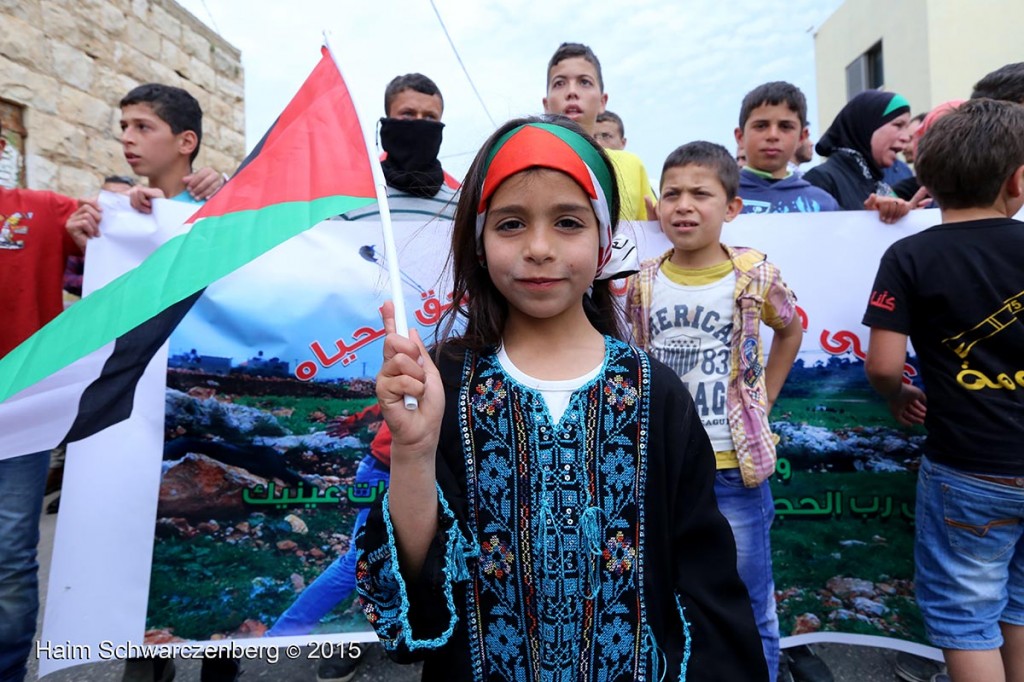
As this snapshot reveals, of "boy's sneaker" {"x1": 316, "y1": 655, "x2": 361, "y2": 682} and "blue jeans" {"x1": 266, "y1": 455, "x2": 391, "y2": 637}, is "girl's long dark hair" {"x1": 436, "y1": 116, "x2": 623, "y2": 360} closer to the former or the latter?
"blue jeans" {"x1": 266, "y1": 455, "x2": 391, "y2": 637}

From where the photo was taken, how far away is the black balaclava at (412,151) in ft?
9.59

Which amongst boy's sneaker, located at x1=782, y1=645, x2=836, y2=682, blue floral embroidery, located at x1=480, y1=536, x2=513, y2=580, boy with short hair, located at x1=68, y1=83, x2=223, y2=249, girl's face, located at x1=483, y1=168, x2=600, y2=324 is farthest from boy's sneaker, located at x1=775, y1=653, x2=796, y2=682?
boy with short hair, located at x1=68, y1=83, x2=223, y2=249

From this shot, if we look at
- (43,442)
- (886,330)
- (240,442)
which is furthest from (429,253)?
(886,330)

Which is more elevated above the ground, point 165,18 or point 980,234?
point 165,18

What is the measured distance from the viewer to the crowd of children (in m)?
1.22

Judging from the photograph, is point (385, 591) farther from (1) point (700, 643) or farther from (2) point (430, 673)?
(1) point (700, 643)

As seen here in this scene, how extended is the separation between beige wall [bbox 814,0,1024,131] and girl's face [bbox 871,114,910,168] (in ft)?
41.1

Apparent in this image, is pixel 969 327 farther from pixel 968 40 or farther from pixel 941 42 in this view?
pixel 968 40

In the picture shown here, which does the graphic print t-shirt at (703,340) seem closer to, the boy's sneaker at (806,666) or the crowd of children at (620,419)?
the crowd of children at (620,419)

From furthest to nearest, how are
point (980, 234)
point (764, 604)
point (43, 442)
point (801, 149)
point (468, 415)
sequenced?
point (801, 149) < point (764, 604) < point (980, 234) < point (43, 442) < point (468, 415)

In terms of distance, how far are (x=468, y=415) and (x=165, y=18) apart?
24.5 ft

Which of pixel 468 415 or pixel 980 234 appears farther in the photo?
pixel 980 234

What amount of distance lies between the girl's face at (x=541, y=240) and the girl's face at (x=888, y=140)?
288 cm

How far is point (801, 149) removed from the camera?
190 inches
